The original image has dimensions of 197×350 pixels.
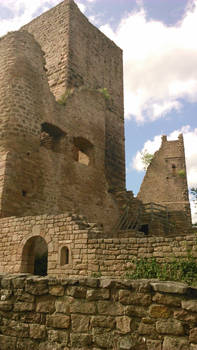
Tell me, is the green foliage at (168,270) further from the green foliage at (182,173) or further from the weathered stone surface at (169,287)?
the green foliage at (182,173)

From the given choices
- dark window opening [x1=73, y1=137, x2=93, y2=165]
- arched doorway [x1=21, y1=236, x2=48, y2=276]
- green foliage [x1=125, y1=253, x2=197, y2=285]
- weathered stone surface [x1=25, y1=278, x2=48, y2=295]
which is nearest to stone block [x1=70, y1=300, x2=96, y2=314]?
weathered stone surface [x1=25, y1=278, x2=48, y2=295]

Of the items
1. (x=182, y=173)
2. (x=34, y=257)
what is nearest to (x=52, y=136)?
(x=34, y=257)

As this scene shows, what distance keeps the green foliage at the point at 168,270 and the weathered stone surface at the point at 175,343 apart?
3.71m

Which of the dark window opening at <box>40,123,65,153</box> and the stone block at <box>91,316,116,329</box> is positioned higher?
the dark window opening at <box>40,123,65,153</box>

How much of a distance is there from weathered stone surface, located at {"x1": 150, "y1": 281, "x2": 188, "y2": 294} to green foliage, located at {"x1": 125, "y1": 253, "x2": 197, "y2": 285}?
367cm

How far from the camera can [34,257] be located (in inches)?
333

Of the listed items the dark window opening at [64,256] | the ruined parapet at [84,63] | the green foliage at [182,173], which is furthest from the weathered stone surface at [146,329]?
the green foliage at [182,173]

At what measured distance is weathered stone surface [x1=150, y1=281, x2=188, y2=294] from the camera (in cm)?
261

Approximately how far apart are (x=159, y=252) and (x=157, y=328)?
4.08 m

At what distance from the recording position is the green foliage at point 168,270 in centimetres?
621

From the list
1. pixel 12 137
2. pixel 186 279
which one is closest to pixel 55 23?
pixel 12 137

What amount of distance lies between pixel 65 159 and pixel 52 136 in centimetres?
133

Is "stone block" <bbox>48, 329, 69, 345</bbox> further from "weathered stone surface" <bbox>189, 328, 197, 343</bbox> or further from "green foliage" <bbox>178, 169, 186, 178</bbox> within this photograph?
"green foliage" <bbox>178, 169, 186, 178</bbox>

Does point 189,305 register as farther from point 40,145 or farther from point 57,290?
point 40,145
